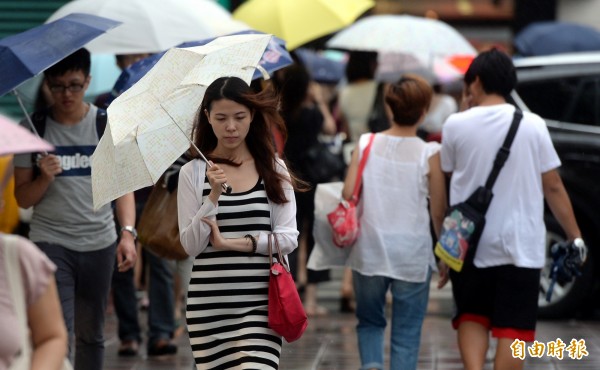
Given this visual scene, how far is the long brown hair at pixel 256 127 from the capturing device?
521cm

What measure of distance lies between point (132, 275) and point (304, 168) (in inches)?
78.9

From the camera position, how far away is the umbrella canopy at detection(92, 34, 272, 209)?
5.29 meters

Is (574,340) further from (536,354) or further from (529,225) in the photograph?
(529,225)

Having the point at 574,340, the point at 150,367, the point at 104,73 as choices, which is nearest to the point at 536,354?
the point at 574,340

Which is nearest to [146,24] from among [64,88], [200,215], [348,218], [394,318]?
[64,88]

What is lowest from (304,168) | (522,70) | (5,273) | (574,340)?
(574,340)

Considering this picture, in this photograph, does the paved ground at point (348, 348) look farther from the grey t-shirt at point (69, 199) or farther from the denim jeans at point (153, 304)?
the grey t-shirt at point (69, 199)

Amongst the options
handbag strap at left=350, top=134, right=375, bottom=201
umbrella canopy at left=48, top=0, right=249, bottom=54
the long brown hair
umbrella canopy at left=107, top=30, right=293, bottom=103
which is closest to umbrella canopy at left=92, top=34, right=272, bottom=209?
the long brown hair

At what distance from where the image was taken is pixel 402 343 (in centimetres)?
697

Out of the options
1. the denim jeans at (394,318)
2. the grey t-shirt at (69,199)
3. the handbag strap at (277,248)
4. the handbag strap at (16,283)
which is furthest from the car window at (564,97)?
the handbag strap at (16,283)

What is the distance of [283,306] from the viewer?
5.05 m

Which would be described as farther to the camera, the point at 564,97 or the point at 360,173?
the point at 564,97

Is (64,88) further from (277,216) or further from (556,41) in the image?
(556,41)

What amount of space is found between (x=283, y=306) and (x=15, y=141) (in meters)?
1.92
